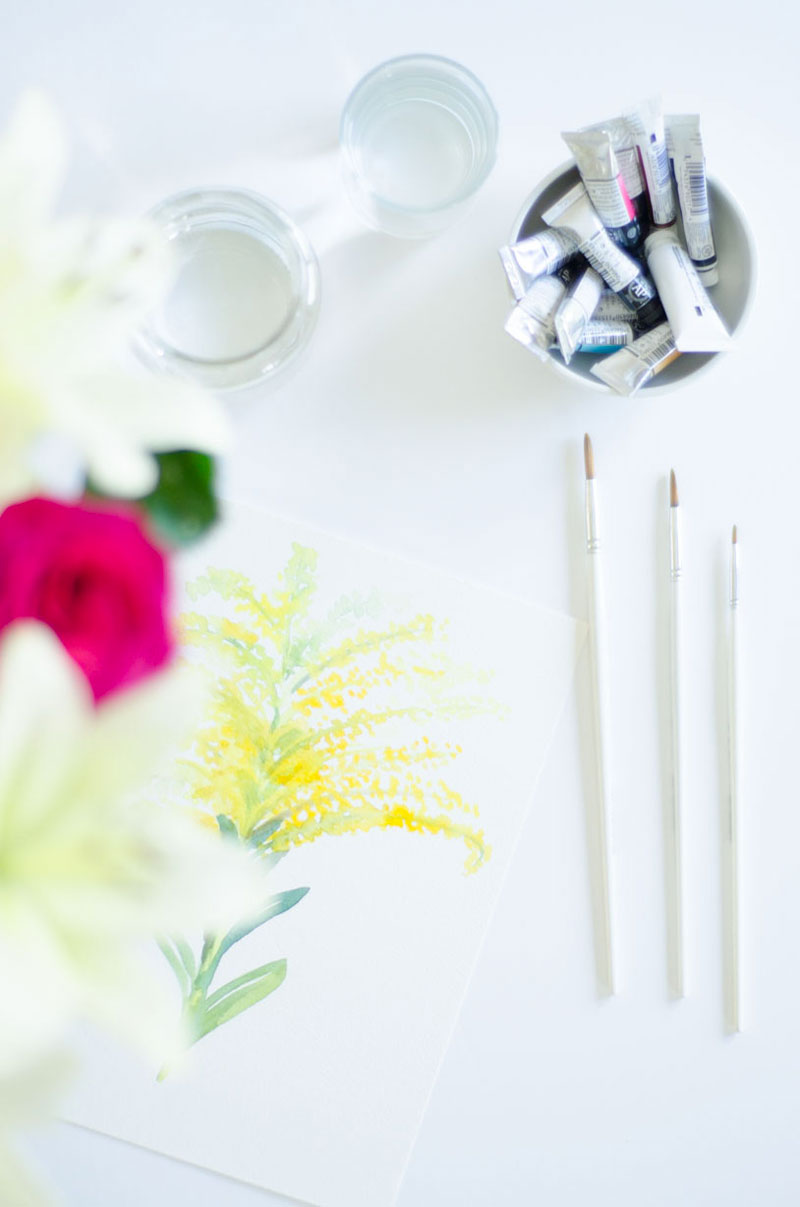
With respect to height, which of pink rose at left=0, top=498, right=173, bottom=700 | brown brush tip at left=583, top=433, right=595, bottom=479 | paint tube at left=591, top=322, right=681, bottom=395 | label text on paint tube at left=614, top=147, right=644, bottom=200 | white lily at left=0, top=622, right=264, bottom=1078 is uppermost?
label text on paint tube at left=614, top=147, right=644, bottom=200

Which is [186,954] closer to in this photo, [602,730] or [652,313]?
[602,730]

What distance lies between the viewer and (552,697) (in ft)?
1.74

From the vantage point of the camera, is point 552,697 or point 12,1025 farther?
point 552,697

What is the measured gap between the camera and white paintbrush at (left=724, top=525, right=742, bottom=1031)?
539mm

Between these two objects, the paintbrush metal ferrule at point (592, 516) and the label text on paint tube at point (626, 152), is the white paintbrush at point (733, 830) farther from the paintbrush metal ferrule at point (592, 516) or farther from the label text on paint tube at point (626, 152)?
the label text on paint tube at point (626, 152)

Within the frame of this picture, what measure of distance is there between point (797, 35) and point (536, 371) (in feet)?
0.69

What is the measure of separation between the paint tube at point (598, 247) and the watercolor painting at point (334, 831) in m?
0.15

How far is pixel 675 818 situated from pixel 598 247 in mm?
275

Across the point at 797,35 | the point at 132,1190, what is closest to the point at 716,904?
the point at 132,1190

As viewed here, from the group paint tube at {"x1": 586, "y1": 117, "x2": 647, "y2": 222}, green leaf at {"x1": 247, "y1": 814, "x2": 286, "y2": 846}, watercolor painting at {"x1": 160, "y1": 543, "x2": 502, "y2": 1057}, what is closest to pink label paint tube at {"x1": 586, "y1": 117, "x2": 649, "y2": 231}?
paint tube at {"x1": 586, "y1": 117, "x2": 647, "y2": 222}

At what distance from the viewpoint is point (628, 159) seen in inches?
18.7

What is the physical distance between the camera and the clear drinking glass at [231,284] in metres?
0.49

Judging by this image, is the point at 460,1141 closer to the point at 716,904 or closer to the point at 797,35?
the point at 716,904

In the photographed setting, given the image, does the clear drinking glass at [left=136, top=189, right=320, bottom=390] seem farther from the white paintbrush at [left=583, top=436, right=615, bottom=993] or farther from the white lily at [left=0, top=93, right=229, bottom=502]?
the white lily at [left=0, top=93, right=229, bottom=502]
